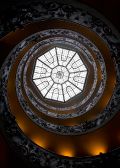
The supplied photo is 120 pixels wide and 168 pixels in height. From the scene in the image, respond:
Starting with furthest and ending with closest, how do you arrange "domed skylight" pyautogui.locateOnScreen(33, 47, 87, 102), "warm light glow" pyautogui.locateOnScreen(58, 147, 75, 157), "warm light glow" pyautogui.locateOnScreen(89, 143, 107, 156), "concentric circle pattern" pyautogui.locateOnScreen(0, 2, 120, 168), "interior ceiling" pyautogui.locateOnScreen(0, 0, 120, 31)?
"domed skylight" pyautogui.locateOnScreen(33, 47, 87, 102) < "warm light glow" pyautogui.locateOnScreen(58, 147, 75, 157) < "warm light glow" pyautogui.locateOnScreen(89, 143, 107, 156) < "concentric circle pattern" pyautogui.locateOnScreen(0, 2, 120, 168) < "interior ceiling" pyautogui.locateOnScreen(0, 0, 120, 31)

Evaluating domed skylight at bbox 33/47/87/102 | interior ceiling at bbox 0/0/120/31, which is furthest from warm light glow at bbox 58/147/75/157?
interior ceiling at bbox 0/0/120/31

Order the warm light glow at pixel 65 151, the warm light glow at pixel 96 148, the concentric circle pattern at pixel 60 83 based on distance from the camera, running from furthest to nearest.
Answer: the warm light glow at pixel 65 151, the warm light glow at pixel 96 148, the concentric circle pattern at pixel 60 83

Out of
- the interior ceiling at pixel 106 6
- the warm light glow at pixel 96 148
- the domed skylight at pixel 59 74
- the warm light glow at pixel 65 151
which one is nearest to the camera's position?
the interior ceiling at pixel 106 6

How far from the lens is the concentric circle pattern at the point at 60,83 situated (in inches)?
413

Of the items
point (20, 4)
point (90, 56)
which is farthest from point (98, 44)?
point (20, 4)

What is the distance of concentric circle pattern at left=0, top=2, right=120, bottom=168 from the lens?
10500 millimetres

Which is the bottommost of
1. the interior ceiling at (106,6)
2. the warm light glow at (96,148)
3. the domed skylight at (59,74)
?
the warm light glow at (96,148)

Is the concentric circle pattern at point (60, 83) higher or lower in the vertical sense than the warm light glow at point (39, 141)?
higher

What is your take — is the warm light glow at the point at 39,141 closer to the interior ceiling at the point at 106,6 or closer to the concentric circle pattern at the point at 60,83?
the concentric circle pattern at the point at 60,83

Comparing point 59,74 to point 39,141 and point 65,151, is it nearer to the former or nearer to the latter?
point 39,141

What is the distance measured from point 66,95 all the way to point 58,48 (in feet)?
9.54

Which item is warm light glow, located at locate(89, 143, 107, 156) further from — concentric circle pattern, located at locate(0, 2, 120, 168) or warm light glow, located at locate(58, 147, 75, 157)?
warm light glow, located at locate(58, 147, 75, 157)

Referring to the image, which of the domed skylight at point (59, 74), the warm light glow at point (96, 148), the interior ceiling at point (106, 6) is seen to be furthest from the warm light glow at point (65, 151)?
the interior ceiling at point (106, 6)

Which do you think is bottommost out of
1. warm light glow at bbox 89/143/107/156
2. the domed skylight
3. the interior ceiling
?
warm light glow at bbox 89/143/107/156
